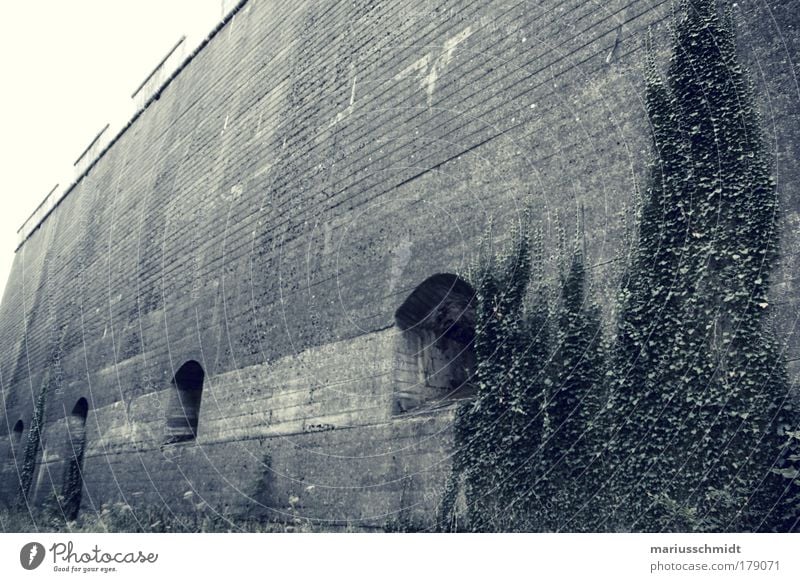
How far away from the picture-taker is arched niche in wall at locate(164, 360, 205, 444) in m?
11.3

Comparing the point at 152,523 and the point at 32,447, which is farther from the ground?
the point at 32,447

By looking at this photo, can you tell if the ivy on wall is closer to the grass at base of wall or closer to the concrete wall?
the concrete wall

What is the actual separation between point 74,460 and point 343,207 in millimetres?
9701

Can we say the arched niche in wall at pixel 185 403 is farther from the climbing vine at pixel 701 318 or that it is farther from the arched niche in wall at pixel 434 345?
the climbing vine at pixel 701 318

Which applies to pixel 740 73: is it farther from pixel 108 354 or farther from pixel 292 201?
pixel 108 354

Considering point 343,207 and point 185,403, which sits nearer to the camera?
point 343,207

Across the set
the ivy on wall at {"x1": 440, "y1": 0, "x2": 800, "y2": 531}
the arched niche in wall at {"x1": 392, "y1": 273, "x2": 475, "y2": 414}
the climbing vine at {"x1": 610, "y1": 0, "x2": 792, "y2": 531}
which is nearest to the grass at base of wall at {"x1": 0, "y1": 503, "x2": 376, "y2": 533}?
the arched niche in wall at {"x1": 392, "y1": 273, "x2": 475, "y2": 414}

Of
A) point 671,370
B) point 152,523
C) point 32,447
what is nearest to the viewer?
point 671,370

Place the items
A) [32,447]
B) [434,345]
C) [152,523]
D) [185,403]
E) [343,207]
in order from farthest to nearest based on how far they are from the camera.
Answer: [32,447], [185,403], [152,523], [343,207], [434,345]

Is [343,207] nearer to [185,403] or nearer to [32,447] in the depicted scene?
[185,403]

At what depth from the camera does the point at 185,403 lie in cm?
1153

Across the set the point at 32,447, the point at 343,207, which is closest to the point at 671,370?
the point at 343,207

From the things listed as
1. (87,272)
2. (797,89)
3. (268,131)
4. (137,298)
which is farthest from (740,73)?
(87,272)

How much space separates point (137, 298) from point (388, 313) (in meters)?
8.24
